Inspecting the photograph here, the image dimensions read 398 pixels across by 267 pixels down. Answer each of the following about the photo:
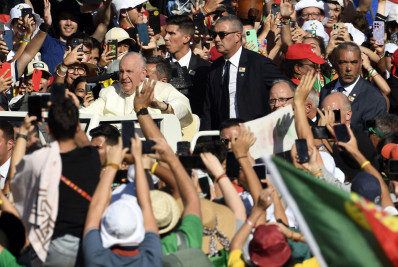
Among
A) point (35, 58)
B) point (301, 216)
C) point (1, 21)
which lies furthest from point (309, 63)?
point (301, 216)

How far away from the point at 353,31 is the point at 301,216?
8.69 metres

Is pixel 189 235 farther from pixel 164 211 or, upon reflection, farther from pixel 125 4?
pixel 125 4

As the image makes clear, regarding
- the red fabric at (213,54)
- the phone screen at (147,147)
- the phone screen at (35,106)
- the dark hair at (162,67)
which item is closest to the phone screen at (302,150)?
the phone screen at (147,147)

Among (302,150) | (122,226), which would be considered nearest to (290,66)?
(302,150)

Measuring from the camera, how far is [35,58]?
34.7 ft

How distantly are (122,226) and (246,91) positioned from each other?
4532mm

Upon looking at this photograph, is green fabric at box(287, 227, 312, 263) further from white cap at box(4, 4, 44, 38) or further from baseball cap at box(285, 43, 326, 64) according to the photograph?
white cap at box(4, 4, 44, 38)

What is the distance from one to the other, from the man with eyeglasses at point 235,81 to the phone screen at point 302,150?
294 cm

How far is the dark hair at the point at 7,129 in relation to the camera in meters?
7.93

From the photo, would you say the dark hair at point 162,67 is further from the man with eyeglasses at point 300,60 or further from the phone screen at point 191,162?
the phone screen at point 191,162

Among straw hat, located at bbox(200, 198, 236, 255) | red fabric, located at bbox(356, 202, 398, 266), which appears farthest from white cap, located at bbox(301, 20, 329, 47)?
red fabric, located at bbox(356, 202, 398, 266)

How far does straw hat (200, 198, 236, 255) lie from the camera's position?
239 inches

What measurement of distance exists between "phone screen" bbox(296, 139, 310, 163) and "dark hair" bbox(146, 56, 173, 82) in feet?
11.6

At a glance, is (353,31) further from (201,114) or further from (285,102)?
(285,102)
